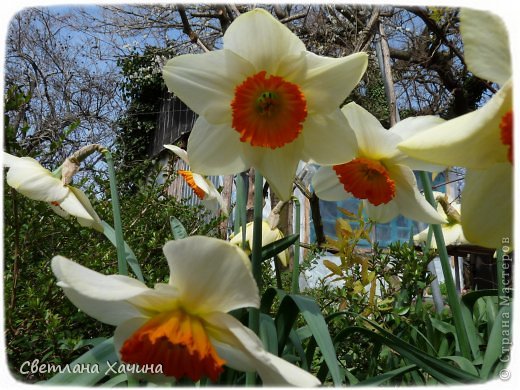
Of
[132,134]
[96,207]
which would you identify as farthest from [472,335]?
[132,134]

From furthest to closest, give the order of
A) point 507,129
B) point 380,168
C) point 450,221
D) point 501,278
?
point 450,221
point 501,278
point 380,168
point 507,129

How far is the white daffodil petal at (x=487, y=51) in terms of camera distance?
24cm

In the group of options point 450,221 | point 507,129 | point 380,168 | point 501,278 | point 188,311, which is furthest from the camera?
Result: point 450,221

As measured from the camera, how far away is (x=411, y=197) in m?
0.46

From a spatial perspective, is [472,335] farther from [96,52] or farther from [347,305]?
[96,52]

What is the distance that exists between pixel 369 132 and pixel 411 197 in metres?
0.09

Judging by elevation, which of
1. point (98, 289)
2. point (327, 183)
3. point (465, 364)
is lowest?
point (465, 364)

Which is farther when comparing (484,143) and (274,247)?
(274,247)

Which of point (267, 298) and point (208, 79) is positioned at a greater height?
point (208, 79)

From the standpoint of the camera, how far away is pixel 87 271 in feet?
0.98

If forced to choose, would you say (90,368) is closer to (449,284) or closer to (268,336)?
(268,336)

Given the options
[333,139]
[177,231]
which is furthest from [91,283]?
[177,231]

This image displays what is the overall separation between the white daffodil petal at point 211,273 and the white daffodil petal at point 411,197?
0.77ft

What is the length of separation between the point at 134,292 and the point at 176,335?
41mm
